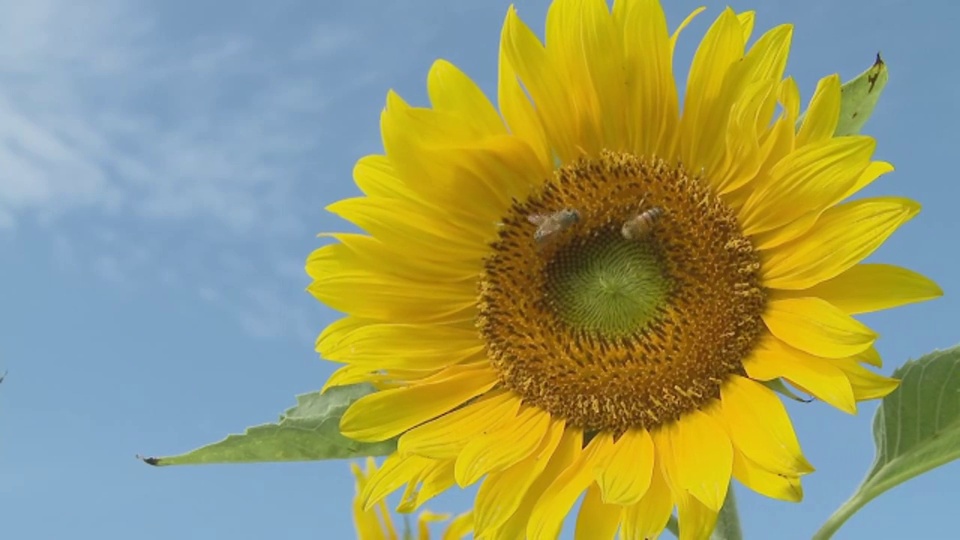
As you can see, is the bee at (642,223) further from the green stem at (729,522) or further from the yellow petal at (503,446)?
Result: the green stem at (729,522)

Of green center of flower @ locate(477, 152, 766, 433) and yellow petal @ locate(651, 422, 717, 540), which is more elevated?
green center of flower @ locate(477, 152, 766, 433)

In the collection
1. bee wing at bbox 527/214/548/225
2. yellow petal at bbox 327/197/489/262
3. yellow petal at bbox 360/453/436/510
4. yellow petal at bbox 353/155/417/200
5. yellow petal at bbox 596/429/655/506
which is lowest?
yellow petal at bbox 596/429/655/506

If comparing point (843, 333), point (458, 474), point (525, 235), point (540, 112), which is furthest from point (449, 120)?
point (843, 333)

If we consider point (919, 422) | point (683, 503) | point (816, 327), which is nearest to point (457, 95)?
point (816, 327)

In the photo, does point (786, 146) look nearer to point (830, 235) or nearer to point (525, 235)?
point (830, 235)

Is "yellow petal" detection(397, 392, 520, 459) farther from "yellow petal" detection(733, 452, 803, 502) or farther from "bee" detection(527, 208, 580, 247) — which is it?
"yellow petal" detection(733, 452, 803, 502)

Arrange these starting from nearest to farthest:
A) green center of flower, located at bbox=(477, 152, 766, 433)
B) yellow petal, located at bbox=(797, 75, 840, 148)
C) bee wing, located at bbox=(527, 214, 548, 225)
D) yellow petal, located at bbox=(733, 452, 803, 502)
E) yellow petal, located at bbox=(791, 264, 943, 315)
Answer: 1. yellow petal, located at bbox=(733, 452, 803, 502)
2. yellow petal, located at bbox=(791, 264, 943, 315)
3. yellow petal, located at bbox=(797, 75, 840, 148)
4. green center of flower, located at bbox=(477, 152, 766, 433)
5. bee wing, located at bbox=(527, 214, 548, 225)

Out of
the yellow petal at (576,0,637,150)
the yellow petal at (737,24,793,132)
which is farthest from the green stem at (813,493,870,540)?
the yellow petal at (576,0,637,150)
